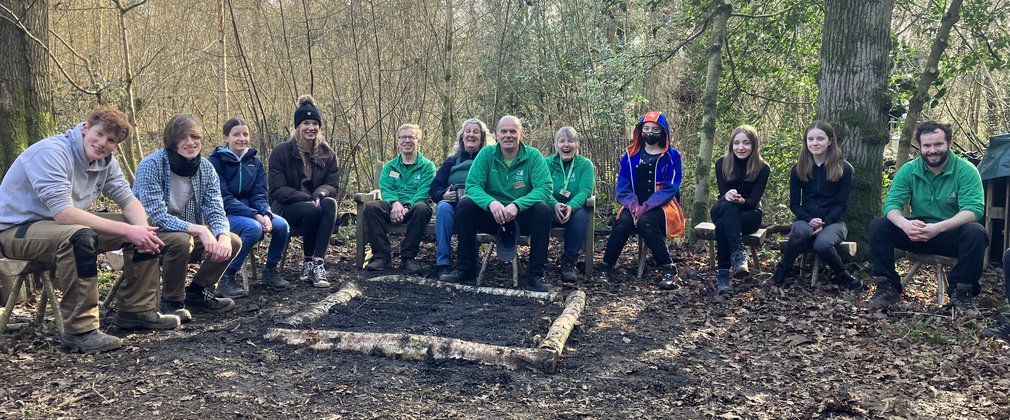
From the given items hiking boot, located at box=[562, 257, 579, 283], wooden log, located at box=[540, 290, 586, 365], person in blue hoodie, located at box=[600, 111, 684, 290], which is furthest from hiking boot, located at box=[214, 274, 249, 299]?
person in blue hoodie, located at box=[600, 111, 684, 290]

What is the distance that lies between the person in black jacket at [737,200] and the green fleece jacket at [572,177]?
3.49 feet

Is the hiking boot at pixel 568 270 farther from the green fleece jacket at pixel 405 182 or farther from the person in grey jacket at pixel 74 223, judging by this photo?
the person in grey jacket at pixel 74 223

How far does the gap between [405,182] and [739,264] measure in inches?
117

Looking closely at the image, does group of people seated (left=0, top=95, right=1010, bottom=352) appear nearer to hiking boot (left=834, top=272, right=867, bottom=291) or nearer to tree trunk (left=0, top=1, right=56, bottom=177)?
hiking boot (left=834, top=272, right=867, bottom=291)

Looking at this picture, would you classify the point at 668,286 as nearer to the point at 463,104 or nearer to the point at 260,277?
the point at 260,277

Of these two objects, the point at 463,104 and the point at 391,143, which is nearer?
the point at 391,143

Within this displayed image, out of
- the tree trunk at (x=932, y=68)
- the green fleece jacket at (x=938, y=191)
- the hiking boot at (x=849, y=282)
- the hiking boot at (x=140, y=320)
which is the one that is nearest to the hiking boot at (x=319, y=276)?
the hiking boot at (x=140, y=320)

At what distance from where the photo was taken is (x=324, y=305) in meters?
5.04

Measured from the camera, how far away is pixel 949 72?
6730 millimetres

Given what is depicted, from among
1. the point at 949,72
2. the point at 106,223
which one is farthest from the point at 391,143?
the point at 949,72

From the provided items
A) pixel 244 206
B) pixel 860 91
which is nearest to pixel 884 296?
pixel 860 91

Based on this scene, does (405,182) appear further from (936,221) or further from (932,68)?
(932,68)

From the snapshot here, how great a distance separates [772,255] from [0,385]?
20.2 ft

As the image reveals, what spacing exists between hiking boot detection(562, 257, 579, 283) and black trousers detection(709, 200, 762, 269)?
116 centimetres
